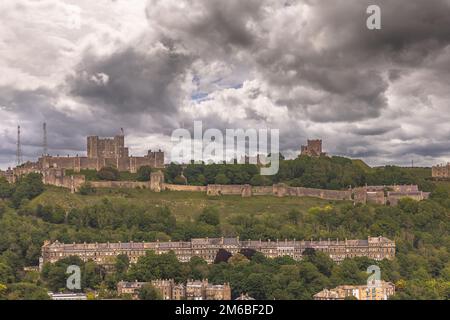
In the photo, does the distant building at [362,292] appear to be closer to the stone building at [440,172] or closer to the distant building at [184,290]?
the distant building at [184,290]

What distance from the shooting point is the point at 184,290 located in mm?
51188

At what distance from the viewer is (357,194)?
278 feet

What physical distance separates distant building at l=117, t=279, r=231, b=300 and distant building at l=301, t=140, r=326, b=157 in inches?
2229

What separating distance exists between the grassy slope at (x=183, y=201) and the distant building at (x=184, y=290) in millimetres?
23752

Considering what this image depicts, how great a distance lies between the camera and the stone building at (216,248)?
6222 cm

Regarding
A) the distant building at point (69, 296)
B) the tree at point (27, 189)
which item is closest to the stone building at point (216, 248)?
the distant building at point (69, 296)

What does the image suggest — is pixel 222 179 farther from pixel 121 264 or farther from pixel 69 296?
pixel 69 296

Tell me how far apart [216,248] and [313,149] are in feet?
152

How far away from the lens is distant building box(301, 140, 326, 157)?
10624cm

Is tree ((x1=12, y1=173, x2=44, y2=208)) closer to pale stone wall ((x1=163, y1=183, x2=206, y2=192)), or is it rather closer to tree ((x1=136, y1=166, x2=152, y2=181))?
tree ((x1=136, y1=166, x2=152, y2=181))

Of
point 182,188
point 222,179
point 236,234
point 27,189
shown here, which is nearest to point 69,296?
point 236,234

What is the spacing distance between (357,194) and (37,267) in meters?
40.6

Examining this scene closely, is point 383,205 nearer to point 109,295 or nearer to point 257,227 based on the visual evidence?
point 257,227

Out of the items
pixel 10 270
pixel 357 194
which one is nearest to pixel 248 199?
pixel 357 194
